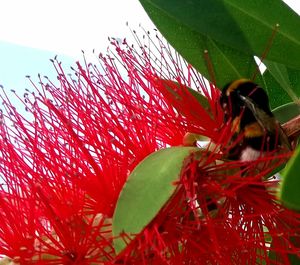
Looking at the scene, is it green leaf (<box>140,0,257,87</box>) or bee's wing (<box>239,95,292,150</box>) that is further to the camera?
green leaf (<box>140,0,257,87</box>)

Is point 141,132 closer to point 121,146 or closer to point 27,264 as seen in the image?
point 121,146

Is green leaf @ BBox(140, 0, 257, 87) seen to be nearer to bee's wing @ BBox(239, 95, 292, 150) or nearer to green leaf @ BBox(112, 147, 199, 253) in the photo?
bee's wing @ BBox(239, 95, 292, 150)

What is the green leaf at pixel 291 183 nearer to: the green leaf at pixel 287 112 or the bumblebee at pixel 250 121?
the bumblebee at pixel 250 121

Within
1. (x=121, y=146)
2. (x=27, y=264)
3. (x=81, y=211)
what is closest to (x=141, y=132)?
(x=121, y=146)

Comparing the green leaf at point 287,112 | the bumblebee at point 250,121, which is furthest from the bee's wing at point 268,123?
the green leaf at point 287,112

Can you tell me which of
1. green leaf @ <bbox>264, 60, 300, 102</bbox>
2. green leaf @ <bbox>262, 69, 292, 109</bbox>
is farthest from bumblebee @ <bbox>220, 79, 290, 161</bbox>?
green leaf @ <bbox>262, 69, 292, 109</bbox>

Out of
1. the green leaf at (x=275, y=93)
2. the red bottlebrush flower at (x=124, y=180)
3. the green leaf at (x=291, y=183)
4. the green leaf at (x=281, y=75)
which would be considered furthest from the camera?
the green leaf at (x=275, y=93)
